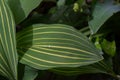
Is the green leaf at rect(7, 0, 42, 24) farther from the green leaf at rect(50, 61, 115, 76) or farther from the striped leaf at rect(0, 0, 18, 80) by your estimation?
the green leaf at rect(50, 61, 115, 76)

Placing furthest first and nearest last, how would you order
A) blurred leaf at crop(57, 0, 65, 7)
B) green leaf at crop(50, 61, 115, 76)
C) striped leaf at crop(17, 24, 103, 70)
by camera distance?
blurred leaf at crop(57, 0, 65, 7), green leaf at crop(50, 61, 115, 76), striped leaf at crop(17, 24, 103, 70)

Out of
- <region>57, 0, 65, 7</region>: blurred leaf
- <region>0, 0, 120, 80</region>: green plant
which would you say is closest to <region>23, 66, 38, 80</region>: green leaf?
<region>0, 0, 120, 80</region>: green plant

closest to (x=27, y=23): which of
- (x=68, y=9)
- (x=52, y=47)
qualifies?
(x=68, y=9)

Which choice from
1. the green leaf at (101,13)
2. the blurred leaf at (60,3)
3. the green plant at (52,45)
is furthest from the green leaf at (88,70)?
the blurred leaf at (60,3)

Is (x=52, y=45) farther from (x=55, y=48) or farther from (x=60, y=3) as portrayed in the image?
(x=60, y=3)

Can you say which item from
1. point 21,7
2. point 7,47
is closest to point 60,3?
point 21,7

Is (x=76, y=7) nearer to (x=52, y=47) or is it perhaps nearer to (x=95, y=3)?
(x=95, y=3)
